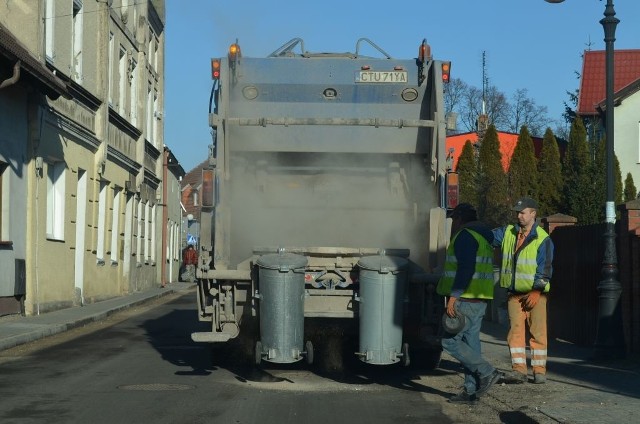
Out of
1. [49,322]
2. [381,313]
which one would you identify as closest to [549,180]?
[49,322]

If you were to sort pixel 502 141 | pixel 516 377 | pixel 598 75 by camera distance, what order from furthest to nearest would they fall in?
pixel 502 141
pixel 598 75
pixel 516 377

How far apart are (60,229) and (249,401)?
46.4ft

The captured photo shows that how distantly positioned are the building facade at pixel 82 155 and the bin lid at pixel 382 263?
375 inches

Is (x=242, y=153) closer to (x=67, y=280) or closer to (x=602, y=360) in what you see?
(x=602, y=360)

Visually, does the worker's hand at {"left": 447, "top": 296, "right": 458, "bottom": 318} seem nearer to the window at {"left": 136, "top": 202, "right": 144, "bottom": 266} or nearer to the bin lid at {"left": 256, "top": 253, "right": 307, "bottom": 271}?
the bin lid at {"left": 256, "top": 253, "right": 307, "bottom": 271}

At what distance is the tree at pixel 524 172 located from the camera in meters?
33.2

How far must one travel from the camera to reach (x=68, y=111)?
22.4 m

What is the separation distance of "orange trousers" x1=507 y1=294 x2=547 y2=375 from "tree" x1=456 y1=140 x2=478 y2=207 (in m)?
20.0

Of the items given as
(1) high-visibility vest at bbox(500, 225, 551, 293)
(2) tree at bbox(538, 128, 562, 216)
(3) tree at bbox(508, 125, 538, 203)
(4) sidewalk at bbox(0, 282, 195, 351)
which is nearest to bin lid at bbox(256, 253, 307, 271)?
(1) high-visibility vest at bbox(500, 225, 551, 293)

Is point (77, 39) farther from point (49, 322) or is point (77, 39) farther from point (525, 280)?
point (525, 280)

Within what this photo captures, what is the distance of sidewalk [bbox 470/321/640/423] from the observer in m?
7.82

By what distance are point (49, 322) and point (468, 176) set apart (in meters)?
20.8

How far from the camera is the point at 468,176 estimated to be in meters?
35.5

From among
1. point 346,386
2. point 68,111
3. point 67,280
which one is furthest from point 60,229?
point 346,386
